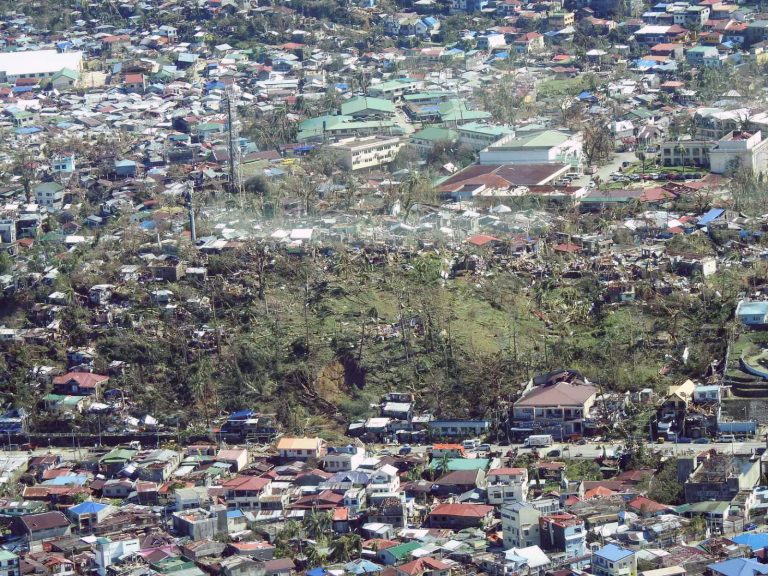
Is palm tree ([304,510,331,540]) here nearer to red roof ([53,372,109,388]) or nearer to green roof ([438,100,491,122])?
red roof ([53,372,109,388])

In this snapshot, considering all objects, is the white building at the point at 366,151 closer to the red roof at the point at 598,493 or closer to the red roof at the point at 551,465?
the red roof at the point at 551,465

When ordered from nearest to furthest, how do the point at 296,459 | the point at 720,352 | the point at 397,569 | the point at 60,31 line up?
the point at 397,569 → the point at 296,459 → the point at 720,352 → the point at 60,31

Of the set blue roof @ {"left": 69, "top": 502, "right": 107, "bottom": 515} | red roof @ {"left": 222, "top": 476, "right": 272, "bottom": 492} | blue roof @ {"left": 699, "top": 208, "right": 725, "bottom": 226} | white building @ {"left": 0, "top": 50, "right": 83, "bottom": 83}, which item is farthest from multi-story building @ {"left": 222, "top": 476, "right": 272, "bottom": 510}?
white building @ {"left": 0, "top": 50, "right": 83, "bottom": 83}

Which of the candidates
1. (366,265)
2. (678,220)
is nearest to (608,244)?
Answer: (678,220)

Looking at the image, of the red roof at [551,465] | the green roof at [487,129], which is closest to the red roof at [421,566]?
the red roof at [551,465]

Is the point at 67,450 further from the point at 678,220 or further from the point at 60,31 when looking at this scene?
the point at 60,31

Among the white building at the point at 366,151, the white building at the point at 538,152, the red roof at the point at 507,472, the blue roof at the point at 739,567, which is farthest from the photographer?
the white building at the point at 366,151
